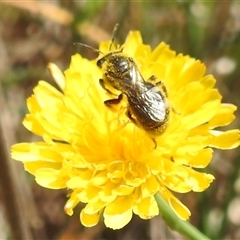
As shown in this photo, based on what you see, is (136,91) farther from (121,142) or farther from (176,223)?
(176,223)

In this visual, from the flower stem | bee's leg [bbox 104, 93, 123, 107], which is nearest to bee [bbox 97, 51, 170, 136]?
bee's leg [bbox 104, 93, 123, 107]

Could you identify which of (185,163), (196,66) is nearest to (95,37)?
(196,66)

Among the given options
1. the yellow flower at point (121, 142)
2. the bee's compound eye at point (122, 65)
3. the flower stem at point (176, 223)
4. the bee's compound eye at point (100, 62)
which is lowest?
the flower stem at point (176, 223)

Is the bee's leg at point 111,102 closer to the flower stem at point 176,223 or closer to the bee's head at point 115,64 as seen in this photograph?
the bee's head at point 115,64

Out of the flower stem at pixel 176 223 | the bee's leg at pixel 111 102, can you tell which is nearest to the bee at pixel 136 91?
the bee's leg at pixel 111 102

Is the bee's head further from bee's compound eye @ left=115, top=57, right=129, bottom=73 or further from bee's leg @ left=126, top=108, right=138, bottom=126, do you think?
bee's leg @ left=126, top=108, right=138, bottom=126
